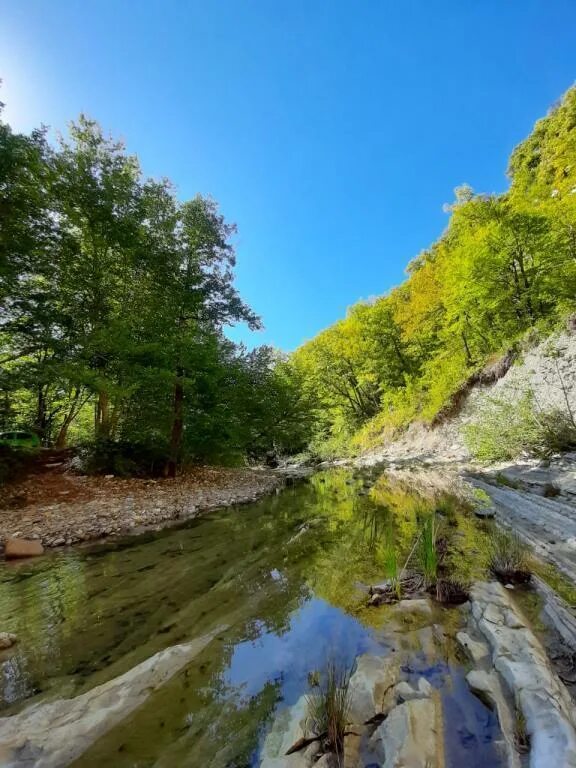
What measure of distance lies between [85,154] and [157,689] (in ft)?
54.2

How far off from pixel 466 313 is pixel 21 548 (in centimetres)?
2194

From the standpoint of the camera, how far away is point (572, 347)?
12.9 m

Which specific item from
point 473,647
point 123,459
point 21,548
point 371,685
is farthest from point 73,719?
point 123,459

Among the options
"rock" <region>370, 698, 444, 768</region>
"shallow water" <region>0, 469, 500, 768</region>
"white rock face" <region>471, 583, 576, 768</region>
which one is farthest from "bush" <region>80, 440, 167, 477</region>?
"rock" <region>370, 698, 444, 768</region>

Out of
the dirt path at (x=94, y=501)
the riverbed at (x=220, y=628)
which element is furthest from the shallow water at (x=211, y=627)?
the dirt path at (x=94, y=501)

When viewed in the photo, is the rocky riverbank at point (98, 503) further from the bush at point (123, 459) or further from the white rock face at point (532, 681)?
the white rock face at point (532, 681)

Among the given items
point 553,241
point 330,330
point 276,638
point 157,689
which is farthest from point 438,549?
point 330,330

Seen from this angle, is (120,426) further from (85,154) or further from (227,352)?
(85,154)

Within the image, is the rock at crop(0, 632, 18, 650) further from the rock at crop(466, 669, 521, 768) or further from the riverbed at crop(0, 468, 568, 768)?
the rock at crop(466, 669, 521, 768)

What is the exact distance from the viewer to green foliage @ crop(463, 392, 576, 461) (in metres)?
9.53

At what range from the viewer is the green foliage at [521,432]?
9531 mm

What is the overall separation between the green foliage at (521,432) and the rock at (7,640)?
1151cm

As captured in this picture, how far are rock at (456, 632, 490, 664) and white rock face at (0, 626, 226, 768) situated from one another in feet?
7.80

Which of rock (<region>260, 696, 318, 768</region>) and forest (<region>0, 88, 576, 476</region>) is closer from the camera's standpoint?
rock (<region>260, 696, 318, 768</region>)
